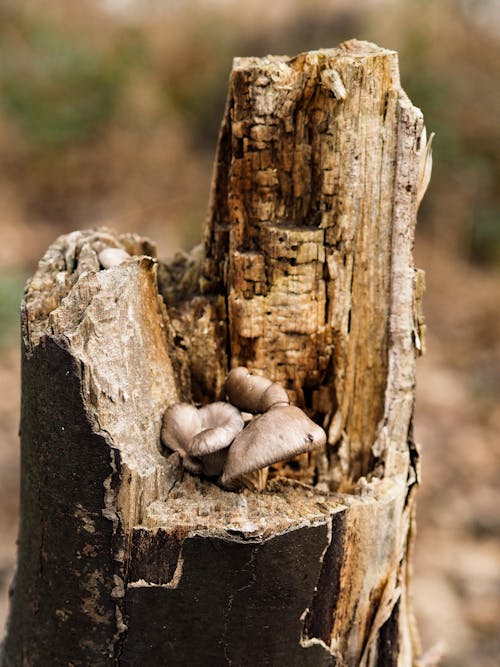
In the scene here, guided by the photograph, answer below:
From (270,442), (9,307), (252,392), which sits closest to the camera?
(270,442)

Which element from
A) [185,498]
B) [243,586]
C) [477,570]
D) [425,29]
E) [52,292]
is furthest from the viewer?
[425,29]

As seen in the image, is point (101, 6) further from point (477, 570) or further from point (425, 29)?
point (477, 570)

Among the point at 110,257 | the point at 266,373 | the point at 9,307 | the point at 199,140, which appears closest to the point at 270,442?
the point at 266,373

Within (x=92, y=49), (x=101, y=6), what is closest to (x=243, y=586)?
(x=92, y=49)

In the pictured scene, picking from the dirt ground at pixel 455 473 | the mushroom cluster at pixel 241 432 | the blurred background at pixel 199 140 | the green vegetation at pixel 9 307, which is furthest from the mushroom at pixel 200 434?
the green vegetation at pixel 9 307

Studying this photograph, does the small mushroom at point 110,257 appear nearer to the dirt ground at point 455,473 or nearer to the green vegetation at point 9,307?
the dirt ground at point 455,473

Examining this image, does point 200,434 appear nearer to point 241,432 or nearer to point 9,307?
point 241,432
